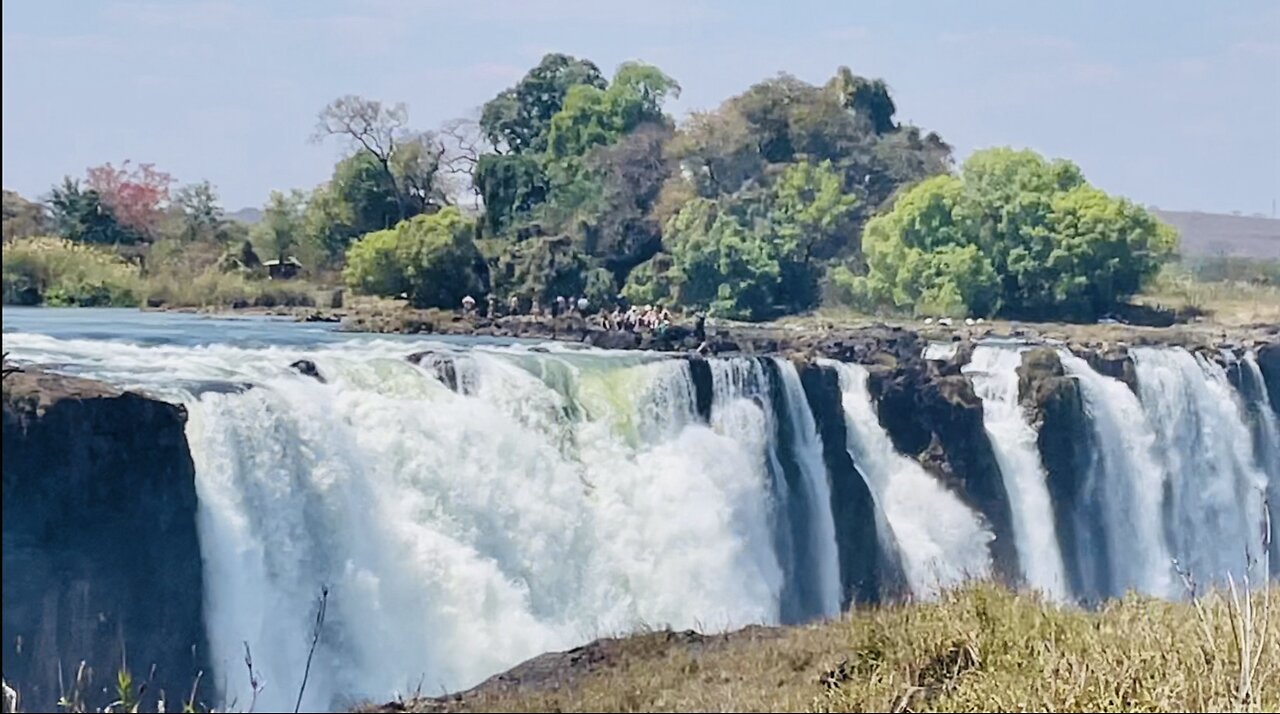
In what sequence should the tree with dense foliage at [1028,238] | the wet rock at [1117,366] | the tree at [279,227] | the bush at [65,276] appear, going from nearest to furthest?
the bush at [65,276], the tree at [279,227], the wet rock at [1117,366], the tree with dense foliage at [1028,238]

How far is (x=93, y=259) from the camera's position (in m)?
6.53

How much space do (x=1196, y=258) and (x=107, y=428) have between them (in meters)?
9.56

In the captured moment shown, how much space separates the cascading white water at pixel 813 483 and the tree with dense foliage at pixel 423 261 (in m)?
2.37

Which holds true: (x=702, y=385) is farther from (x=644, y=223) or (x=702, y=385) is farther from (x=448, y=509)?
(x=448, y=509)

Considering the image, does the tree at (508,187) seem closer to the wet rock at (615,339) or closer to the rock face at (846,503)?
the wet rock at (615,339)

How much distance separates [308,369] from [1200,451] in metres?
7.55

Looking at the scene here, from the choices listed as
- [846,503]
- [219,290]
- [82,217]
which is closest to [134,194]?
[82,217]

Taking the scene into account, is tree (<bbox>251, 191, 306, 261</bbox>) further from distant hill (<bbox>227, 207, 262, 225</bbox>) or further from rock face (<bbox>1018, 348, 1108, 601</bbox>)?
rock face (<bbox>1018, 348, 1108, 601</bbox>)

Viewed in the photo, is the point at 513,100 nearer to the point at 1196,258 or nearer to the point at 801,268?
the point at 801,268

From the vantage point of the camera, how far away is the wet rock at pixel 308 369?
8812 millimetres

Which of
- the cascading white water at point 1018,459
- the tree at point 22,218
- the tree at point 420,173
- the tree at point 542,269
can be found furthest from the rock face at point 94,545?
the cascading white water at point 1018,459

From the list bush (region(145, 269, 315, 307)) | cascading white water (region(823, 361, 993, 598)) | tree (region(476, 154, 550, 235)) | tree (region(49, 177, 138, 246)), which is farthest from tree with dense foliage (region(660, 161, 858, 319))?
tree (region(49, 177, 138, 246))

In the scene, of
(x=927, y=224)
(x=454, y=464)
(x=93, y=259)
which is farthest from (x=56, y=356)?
(x=927, y=224)

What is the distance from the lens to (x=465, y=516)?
8.37 meters
